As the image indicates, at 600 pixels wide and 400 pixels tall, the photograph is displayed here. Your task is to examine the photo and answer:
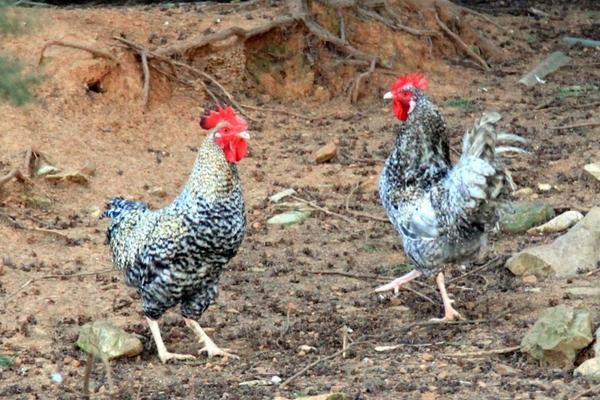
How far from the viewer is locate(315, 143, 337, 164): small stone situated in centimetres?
1130

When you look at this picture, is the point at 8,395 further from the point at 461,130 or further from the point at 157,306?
the point at 461,130

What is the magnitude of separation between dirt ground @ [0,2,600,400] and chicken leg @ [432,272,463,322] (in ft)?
0.36

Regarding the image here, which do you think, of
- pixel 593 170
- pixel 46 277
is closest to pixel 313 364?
pixel 46 277

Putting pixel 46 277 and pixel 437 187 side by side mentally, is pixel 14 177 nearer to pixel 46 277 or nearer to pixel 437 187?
pixel 46 277

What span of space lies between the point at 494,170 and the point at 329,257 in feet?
7.69

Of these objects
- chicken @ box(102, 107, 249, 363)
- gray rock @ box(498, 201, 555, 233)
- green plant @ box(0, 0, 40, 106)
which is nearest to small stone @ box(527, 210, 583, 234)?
gray rock @ box(498, 201, 555, 233)

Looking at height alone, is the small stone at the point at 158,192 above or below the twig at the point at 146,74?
below

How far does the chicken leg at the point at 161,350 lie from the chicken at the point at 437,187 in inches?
67.7

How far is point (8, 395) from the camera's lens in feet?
21.9

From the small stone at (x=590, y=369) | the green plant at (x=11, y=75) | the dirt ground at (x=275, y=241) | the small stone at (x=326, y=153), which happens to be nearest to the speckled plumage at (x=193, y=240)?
the dirt ground at (x=275, y=241)

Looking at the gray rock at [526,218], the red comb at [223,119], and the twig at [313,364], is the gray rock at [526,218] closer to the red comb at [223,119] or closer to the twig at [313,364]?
the twig at [313,364]

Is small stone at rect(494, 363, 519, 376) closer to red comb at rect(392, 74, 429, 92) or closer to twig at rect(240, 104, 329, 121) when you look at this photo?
red comb at rect(392, 74, 429, 92)

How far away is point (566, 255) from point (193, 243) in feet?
9.30

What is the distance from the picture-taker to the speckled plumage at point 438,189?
7.30 metres
